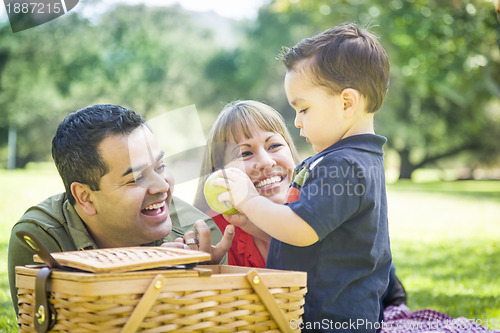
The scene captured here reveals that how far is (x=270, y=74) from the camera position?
3391 cm

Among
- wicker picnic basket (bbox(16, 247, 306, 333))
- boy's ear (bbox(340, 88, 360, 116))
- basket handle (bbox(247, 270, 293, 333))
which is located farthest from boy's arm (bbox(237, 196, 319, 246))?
boy's ear (bbox(340, 88, 360, 116))

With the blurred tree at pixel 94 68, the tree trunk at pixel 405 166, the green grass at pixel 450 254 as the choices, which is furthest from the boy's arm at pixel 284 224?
the tree trunk at pixel 405 166

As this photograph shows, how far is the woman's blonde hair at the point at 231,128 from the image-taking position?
3250 mm

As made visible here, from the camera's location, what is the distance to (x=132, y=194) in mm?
2830

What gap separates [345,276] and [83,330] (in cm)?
103

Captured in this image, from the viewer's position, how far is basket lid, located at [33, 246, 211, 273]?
1739 mm

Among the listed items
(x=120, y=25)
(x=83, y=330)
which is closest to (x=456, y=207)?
(x=83, y=330)

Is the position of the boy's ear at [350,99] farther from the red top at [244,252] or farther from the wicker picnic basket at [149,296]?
the red top at [244,252]

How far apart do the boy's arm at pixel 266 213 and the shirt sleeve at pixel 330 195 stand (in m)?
0.03

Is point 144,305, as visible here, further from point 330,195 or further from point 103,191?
point 103,191

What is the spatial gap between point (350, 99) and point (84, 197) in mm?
1496

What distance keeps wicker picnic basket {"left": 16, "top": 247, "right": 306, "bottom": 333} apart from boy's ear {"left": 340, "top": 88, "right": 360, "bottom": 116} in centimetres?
78

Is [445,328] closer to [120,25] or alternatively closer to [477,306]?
[477,306]

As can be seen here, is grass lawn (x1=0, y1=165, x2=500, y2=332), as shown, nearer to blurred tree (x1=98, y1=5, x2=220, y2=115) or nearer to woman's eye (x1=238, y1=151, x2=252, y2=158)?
woman's eye (x1=238, y1=151, x2=252, y2=158)
